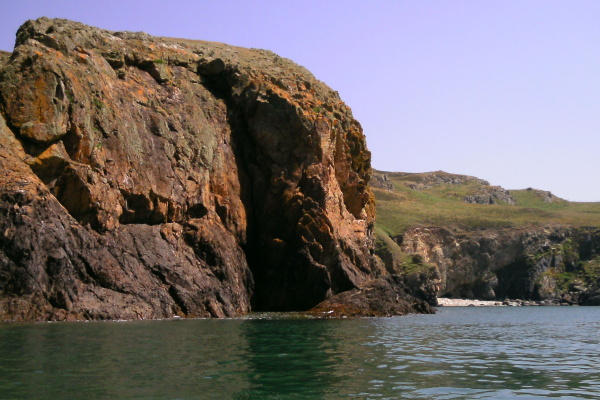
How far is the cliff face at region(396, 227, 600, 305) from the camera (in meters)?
134

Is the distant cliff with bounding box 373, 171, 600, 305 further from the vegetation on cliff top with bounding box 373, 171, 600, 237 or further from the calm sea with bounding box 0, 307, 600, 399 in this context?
the calm sea with bounding box 0, 307, 600, 399

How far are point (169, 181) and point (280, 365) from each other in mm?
37001

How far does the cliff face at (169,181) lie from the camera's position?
4412 cm

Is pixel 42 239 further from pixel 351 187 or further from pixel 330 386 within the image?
pixel 351 187

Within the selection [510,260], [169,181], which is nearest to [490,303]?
[510,260]

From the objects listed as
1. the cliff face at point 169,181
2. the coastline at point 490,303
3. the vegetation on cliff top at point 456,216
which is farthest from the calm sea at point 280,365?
the vegetation on cliff top at point 456,216

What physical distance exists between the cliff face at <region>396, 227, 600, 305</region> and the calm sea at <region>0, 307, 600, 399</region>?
336ft

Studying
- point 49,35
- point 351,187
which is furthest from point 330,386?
point 351,187

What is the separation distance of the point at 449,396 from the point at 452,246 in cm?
12861

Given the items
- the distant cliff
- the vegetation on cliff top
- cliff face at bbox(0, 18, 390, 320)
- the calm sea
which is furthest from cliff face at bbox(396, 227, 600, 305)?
the calm sea

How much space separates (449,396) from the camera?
1712 cm

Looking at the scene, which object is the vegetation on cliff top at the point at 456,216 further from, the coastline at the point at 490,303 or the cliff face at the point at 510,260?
the coastline at the point at 490,303

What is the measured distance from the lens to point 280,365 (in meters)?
22.8

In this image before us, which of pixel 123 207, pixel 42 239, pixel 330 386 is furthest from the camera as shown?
pixel 123 207
